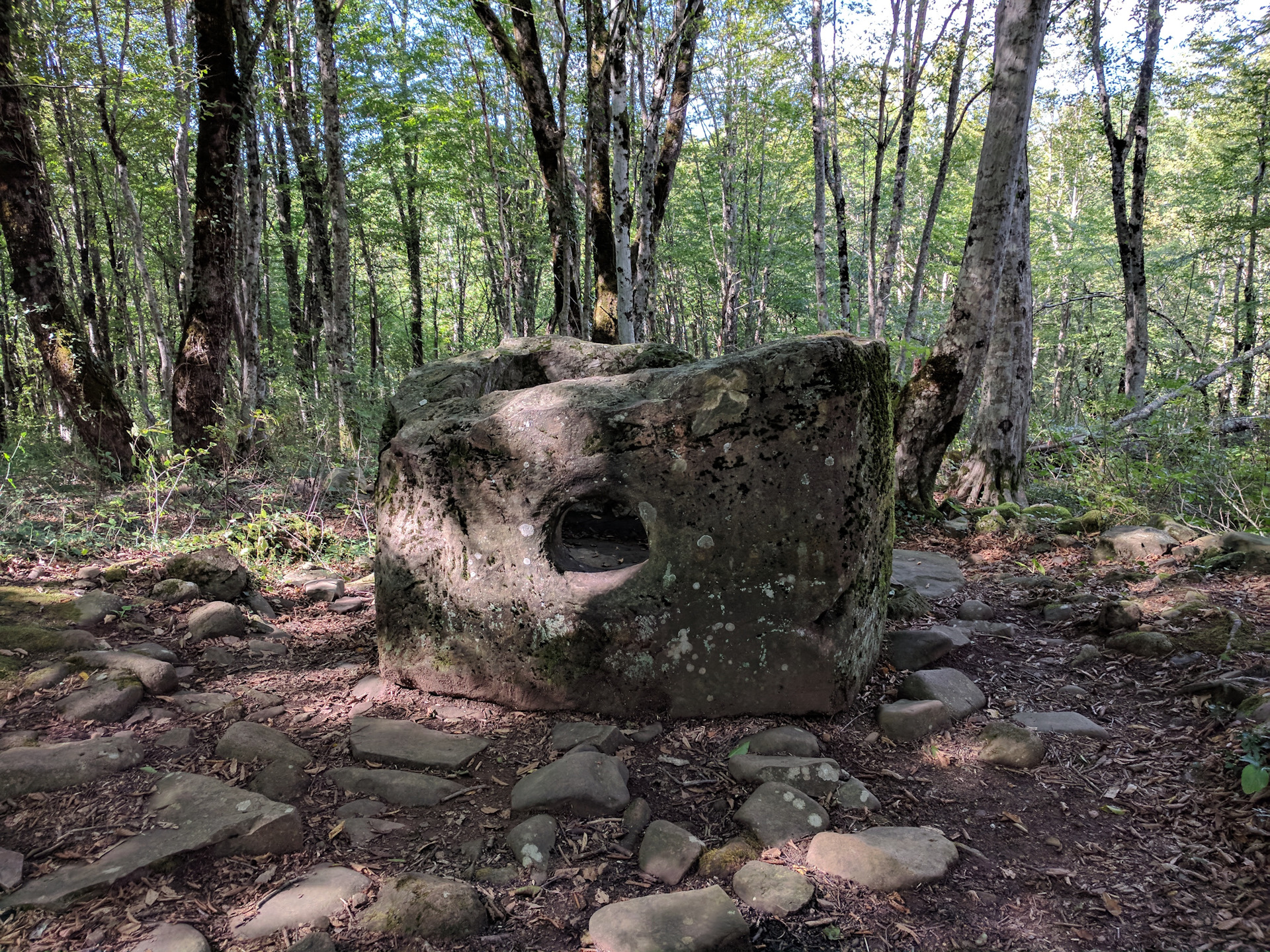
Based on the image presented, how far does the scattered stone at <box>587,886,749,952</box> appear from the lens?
191 cm

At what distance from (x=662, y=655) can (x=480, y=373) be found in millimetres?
2369

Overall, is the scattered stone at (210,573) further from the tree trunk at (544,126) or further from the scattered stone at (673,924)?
the tree trunk at (544,126)

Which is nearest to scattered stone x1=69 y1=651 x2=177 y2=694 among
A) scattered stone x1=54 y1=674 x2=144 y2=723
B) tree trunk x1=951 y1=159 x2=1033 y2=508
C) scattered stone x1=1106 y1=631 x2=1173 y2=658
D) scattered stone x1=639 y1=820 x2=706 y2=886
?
→ scattered stone x1=54 y1=674 x2=144 y2=723

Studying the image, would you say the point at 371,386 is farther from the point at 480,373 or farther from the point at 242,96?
the point at 480,373

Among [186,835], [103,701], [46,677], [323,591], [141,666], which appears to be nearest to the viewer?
[186,835]

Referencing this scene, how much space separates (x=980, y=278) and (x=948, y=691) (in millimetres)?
4536

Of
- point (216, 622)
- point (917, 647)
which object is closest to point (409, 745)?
point (216, 622)

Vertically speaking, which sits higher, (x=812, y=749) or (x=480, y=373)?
(x=480, y=373)

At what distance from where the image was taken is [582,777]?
2660mm

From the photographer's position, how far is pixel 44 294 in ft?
23.4

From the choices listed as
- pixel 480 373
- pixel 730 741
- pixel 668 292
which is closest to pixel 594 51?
pixel 480 373

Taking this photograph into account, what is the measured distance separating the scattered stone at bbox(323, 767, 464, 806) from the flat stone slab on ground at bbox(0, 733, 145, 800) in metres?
0.80

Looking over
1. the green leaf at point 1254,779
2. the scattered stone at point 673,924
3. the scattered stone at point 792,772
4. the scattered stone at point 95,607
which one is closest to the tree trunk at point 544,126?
the scattered stone at point 95,607

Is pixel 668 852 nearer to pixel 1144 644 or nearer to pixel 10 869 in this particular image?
pixel 10 869
